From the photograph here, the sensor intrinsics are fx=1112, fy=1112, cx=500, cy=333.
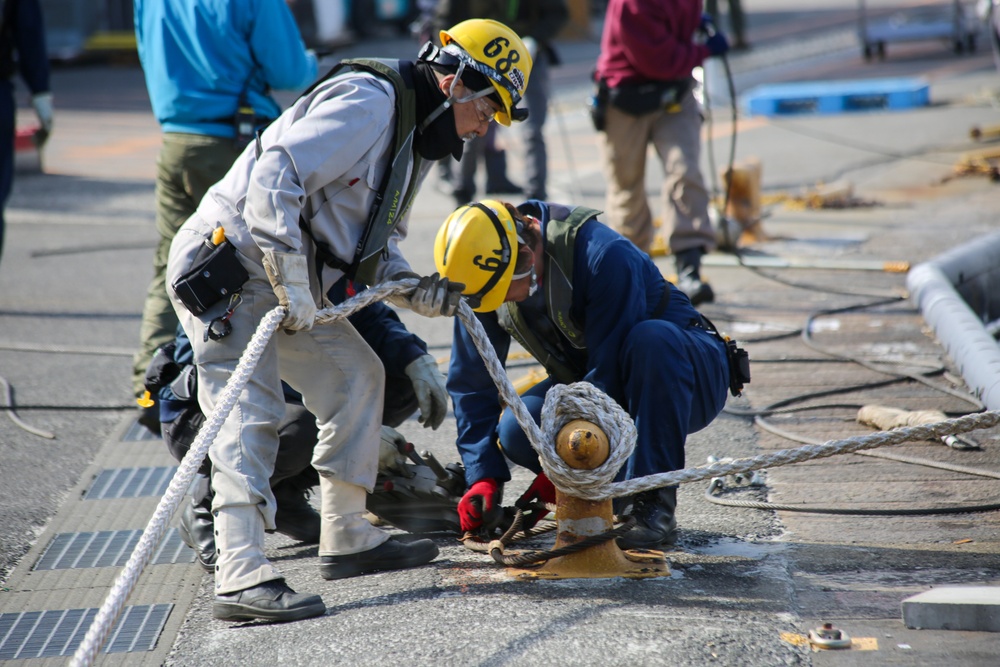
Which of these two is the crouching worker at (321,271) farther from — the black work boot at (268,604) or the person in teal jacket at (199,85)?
the person in teal jacket at (199,85)

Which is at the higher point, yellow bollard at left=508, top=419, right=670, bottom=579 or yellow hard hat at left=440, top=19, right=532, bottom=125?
yellow hard hat at left=440, top=19, right=532, bottom=125

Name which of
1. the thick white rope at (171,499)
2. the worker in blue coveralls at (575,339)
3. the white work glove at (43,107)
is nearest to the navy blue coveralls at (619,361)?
the worker in blue coveralls at (575,339)

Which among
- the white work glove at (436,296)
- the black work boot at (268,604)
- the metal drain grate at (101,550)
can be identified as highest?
the white work glove at (436,296)

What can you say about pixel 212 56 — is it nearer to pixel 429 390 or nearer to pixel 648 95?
pixel 429 390

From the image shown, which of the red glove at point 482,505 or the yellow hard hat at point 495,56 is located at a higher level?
the yellow hard hat at point 495,56

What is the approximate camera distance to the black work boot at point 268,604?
10.1ft

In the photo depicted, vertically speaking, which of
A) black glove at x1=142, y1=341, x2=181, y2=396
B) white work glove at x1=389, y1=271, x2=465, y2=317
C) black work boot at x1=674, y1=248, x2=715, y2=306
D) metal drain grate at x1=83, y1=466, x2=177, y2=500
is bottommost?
metal drain grate at x1=83, y1=466, x2=177, y2=500

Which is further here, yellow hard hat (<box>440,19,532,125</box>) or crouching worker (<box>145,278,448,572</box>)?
crouching worker (<box>145,278,448,572</box>)

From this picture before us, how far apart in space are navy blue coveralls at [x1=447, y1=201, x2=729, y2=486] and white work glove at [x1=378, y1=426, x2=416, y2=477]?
233mm

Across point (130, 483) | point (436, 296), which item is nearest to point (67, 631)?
point (130, 483)

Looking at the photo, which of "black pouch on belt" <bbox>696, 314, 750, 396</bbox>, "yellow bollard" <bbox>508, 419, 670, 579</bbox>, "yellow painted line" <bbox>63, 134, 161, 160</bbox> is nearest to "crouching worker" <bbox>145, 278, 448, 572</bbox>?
"yellow bollard" <bbox>508, 419, 670, 579</bbox>

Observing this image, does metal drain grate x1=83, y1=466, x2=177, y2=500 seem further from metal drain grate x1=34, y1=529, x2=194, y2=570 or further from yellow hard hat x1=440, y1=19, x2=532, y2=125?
yellow hard hat x1=440, y1=19, x2=532, y2=125

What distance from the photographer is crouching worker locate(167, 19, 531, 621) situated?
309 centimetres

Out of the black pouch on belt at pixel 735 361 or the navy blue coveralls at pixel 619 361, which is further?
the black pouch on belt at pixel 735 361
